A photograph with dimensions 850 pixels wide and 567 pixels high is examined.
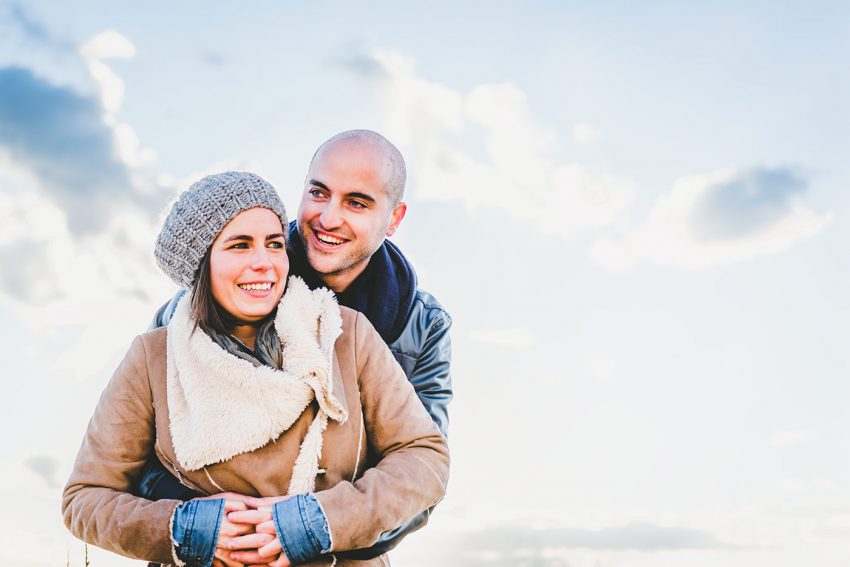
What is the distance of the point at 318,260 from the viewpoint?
5.05m

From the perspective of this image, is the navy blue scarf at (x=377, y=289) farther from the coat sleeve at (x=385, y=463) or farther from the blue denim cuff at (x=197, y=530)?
the blue denim cuff at (x=197, y=530)

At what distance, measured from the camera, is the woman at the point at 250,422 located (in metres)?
3.44

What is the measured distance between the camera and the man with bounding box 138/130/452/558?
16.7ft

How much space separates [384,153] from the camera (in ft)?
17.8

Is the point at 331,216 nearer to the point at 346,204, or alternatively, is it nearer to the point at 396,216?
the point at 346,204

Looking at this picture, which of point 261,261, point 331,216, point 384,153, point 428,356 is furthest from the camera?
point 384,153

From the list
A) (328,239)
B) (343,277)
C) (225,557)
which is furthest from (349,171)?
(225,557)

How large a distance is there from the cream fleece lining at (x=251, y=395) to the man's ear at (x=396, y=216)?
1873mm

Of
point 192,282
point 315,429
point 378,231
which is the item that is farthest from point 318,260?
point 315,429

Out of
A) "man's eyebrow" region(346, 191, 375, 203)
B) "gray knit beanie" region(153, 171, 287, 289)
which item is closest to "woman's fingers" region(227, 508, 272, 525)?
"gray knit beanie" region(153, 171, 287, 289)

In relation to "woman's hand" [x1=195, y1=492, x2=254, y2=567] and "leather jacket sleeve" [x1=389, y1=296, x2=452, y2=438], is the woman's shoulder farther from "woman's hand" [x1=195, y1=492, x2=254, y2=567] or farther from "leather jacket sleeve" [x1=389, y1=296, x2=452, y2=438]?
"leather jacket sleeve" [x1=389, y1=296, x2=452, y2=438]

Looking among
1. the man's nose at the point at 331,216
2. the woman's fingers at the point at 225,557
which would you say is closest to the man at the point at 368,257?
the man's nose at the point at 331,216

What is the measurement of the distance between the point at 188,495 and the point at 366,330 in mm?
985

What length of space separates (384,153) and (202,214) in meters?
1.82
